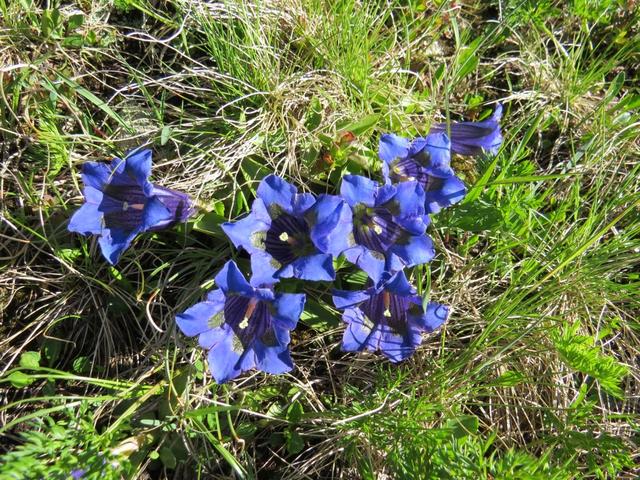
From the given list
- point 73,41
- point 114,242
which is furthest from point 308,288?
point 73,41

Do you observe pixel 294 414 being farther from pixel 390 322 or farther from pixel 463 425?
pixel 463 425

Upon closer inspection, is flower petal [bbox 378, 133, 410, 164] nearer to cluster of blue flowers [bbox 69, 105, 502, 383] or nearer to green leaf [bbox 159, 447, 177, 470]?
cluster of blue flowers [bbox 69, 105, 502, 383]

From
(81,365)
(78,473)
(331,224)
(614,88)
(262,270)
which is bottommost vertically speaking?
(81,365)

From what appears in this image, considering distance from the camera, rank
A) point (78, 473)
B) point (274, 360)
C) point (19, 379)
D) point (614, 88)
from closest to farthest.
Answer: point (78, 473) → point (274, 360) → point (19, 379) → point (614, 88)

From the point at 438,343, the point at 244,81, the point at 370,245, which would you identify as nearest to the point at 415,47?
the point at 244,81

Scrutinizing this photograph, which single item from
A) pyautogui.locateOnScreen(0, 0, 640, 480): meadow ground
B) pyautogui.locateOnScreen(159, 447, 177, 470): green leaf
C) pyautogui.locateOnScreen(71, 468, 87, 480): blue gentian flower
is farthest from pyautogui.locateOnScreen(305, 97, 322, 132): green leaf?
pyautogui.locateOnScreen(71, 468, 87, 480): blue gentian flower

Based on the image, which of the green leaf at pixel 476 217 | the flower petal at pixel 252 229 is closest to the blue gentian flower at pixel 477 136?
the green leaf at pixel 476 217
